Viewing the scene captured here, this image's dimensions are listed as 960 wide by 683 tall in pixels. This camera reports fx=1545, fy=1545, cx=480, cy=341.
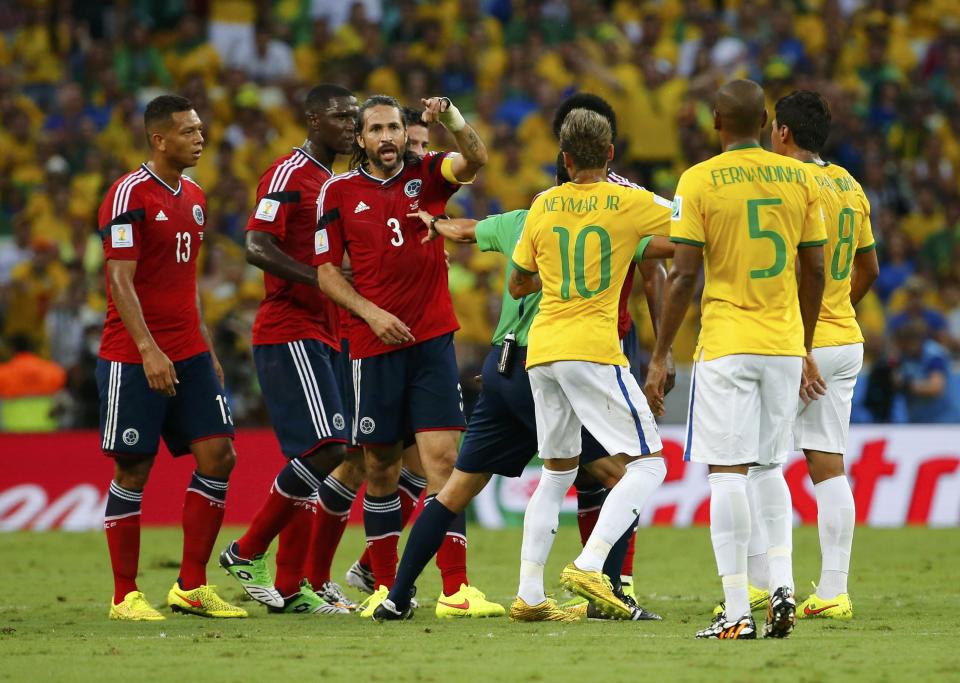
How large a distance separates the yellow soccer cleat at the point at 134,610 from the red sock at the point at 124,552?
51 mm

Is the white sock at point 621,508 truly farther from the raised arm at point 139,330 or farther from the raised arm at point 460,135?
the raised arm at point 139,330

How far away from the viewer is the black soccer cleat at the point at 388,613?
316 inches

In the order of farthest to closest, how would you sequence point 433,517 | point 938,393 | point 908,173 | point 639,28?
point 639,28, point 908,173, point 938,393, point 433,517

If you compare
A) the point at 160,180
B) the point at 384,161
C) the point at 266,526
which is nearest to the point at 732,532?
the point at 384,161

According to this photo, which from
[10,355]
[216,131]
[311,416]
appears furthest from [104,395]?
[216,131]

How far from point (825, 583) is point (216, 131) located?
13.5 metres

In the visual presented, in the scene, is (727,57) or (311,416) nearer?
(311,416)

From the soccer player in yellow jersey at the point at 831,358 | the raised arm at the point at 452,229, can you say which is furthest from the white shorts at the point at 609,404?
the soccer player in yellow jersey at the point at 831,358

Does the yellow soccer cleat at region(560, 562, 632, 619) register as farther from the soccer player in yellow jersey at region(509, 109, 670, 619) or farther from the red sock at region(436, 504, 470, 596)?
the red sock at region(436, 504, 470, 596)

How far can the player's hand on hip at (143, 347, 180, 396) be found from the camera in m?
8.25

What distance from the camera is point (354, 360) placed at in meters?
8.54

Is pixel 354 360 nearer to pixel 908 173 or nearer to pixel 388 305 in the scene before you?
pixel 388 305

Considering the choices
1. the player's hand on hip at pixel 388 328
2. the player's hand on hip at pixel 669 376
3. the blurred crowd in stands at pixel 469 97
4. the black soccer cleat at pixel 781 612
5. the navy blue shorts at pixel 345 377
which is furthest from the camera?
the blurred crowd in stands at pixel 469 97

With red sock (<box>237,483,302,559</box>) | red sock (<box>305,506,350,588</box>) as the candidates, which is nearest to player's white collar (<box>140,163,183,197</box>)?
red sock (<box>237,483,302,559</box>)
